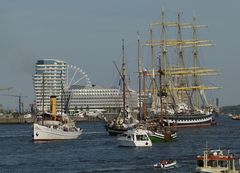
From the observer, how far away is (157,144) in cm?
9756

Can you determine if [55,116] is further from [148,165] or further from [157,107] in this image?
[157,107]

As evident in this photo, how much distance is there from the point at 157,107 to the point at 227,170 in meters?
149

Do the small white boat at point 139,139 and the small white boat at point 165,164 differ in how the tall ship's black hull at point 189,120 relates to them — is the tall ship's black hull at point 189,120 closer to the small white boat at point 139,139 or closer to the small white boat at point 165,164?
the small white boat at point 139,139

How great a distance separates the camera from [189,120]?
176m

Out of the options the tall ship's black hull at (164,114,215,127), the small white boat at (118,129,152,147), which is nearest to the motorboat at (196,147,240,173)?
the small white boat at (118,129,152,147)

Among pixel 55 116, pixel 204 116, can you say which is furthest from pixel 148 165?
pixel 204 116

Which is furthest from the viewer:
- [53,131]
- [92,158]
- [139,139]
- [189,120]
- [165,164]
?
[189,120]

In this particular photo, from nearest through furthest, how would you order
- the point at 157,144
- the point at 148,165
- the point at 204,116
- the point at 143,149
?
the point at 148,165
the point at 143,149
the point at 157,144
the point at 204,116

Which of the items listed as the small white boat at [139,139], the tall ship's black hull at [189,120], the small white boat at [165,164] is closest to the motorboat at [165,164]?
the small white boat at [165,164]

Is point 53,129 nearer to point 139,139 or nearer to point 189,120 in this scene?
point 139,139

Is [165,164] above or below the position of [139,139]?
below

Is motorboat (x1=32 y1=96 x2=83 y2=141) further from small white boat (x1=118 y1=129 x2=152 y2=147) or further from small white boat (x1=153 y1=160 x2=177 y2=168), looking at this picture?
small white boat (x1=153 y1=160 x2=177 y2=168)

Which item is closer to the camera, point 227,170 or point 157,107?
point 227,170

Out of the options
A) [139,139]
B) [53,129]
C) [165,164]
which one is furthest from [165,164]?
[53,129]
